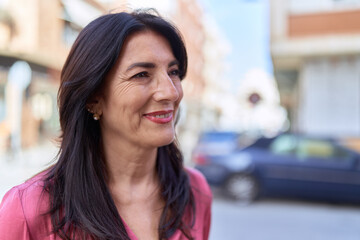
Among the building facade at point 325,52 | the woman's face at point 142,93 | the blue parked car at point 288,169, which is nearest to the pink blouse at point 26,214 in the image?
the woman's face at point 142,93

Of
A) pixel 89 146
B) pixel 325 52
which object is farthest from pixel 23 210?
pixel 325 52

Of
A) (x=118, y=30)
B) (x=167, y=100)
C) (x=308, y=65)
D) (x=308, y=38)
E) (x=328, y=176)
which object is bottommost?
(x=328, y=176)

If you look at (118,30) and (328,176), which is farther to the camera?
(328,176)

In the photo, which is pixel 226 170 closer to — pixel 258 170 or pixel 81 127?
pixel 258 170

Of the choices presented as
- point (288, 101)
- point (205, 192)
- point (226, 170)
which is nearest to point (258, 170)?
point (226, 170)

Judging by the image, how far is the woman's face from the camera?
3.99 ft

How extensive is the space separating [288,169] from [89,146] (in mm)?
6188

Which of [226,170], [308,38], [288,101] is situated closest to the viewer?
[226,170]

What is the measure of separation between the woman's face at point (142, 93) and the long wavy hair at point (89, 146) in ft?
0.13

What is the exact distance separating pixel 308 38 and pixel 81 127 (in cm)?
933

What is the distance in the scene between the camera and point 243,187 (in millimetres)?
7199

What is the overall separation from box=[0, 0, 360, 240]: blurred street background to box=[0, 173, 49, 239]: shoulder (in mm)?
305

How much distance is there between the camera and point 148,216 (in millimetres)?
1342

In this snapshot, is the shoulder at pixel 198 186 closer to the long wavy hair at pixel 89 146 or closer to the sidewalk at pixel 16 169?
the long wavy hair at pixel 89 146
